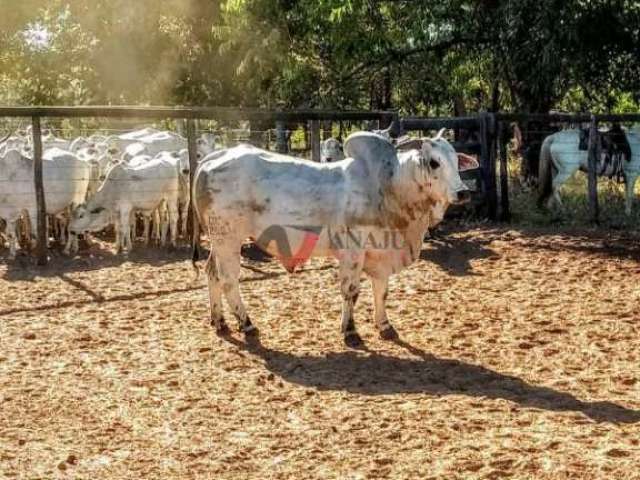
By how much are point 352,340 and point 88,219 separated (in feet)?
20.0

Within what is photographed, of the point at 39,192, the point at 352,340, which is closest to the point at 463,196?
the point at 352,340

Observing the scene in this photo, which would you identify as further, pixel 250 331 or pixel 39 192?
pixel 39 192

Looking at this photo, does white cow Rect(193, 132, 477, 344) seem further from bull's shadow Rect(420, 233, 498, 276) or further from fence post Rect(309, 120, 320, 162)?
fence post Rect(309, 120, 320, 162)

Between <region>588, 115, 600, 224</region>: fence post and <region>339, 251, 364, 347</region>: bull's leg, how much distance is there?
7.76 m

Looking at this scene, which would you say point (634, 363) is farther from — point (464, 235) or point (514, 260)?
point (464, 235)

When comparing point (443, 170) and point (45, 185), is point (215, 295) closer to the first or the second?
point (443, 170)

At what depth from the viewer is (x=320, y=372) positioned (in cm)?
685

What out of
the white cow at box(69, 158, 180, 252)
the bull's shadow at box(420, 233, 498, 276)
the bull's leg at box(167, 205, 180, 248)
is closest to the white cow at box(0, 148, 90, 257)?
the white cow at box(69, 158, 180, 252)

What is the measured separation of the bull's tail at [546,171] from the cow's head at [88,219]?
7.28 meters

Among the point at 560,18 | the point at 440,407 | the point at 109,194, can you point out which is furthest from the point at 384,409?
the point at 560,18

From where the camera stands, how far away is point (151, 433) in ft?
18.0

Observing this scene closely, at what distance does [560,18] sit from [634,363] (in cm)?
926

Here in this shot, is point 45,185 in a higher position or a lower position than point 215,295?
higher

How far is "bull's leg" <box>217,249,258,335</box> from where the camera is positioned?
7.88 m
